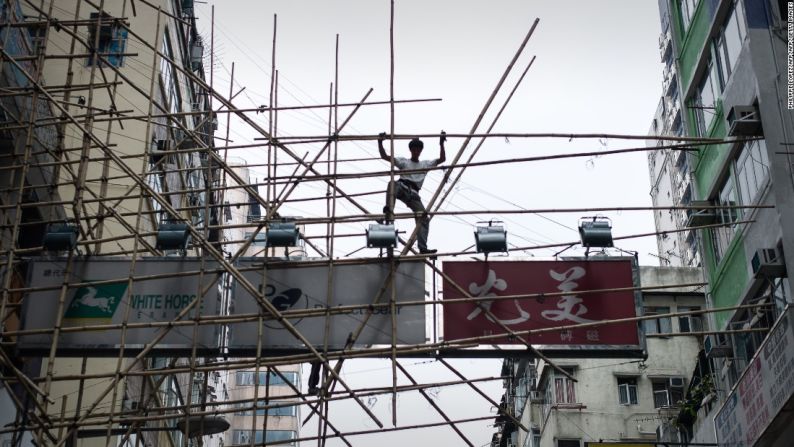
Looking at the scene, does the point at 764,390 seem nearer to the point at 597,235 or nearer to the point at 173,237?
the point at 597,235

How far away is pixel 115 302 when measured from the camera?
13688 millimetres

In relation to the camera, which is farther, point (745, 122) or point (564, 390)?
point (564, 390)

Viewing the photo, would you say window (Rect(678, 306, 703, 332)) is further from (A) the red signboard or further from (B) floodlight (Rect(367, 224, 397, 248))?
(B) floodlight (Rect(367, 224, 397, 248))

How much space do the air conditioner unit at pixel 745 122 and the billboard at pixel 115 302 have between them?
6.93 meters

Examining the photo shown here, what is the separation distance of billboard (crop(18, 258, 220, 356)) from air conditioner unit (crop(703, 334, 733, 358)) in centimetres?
773

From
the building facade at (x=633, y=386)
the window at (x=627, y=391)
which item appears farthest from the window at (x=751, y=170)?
the window at (x=627, y=391)

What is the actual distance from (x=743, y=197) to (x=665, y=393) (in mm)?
15982

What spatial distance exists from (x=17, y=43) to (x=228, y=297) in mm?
4564

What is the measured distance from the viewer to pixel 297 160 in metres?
14.6

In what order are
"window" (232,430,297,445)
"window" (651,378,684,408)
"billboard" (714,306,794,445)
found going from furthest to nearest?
"window" (232,430,297,445) → "window" (651,378,684,408) → "billboard" (714,306,794,445)

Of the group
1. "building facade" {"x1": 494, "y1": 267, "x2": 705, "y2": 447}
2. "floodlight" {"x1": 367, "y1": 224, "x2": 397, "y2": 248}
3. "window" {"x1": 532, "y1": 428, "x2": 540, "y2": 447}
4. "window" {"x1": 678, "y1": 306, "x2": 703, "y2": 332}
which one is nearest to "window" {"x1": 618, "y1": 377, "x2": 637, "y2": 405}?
"building facade" {"x1": 494, "y1": 267, "x2": 705, "y2": 447}

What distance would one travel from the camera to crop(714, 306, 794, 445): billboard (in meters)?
12.1

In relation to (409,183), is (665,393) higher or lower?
higher

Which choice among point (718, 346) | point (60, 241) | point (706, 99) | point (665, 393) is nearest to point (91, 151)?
point (60, 241)
